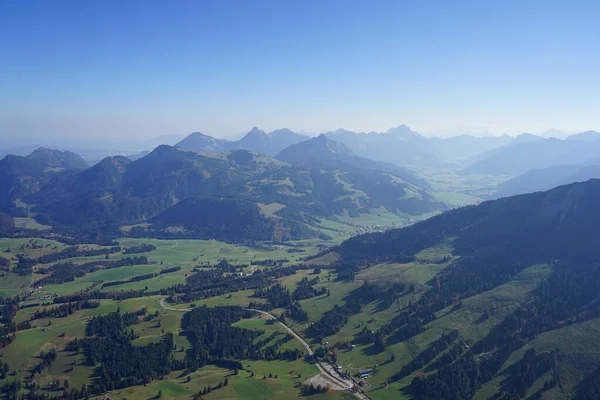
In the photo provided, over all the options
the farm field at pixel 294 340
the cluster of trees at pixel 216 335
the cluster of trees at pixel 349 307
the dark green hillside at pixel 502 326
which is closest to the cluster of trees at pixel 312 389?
the farm field at pixel 294 340

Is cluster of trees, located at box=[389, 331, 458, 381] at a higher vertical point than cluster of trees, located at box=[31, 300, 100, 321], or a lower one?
lower

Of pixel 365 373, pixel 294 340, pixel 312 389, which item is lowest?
pixel 365 373

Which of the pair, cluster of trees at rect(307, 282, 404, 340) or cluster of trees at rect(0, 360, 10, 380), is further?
cluster of trees at rect(307, 282, 404, 340)

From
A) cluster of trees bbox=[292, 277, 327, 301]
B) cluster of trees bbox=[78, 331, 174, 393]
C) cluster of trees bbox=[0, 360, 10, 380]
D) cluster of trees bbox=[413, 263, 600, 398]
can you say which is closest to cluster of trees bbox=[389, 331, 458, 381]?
cluster of trees bbox=[413, 263, 600, 398]

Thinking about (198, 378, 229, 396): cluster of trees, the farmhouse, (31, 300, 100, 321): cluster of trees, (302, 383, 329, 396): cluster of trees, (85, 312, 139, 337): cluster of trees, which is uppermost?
(31, 300, 100, 321): cluster of trees

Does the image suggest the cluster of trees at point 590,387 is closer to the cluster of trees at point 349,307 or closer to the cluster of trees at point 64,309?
the cluster of trees at point 349,307

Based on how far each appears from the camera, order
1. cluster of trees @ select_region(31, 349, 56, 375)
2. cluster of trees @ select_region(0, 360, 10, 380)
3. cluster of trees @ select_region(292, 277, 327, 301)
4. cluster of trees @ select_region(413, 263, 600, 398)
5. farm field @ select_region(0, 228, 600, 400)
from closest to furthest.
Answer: farm field @ select_region(0, 228, 600, 400) < cluster of trees @ select_region(413, 263, 600, 398) < cluster of trees @ select_region(0, 360, 10, 380) < cluster of trees @ select_region(31, 349, 56, 375) < cluster of trees @ select_region(292, 277, 327, 301)

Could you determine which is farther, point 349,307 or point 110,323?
point 349,307

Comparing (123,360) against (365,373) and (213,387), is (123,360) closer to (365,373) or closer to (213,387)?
(213,387)

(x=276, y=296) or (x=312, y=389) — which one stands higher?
(x=276, y=296)

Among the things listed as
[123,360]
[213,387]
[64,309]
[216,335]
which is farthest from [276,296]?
[64,309]

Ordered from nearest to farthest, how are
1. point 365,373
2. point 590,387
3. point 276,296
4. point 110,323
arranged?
point 590,387
point 365,373
point 110,323
point 276,296

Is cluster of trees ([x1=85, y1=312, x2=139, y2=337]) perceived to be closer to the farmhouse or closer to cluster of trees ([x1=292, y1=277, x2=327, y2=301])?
cluster of trees ([x1=292, y1=277, x2=327, y2=301])
